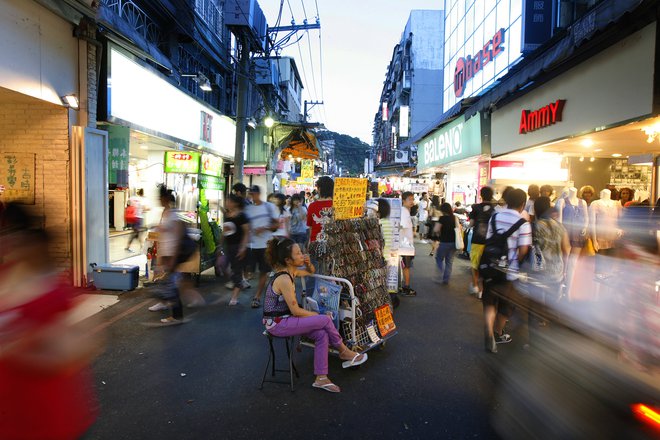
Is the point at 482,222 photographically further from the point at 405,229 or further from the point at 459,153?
the point at 459,153

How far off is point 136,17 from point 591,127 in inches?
459

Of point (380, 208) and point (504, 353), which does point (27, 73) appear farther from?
point (504, 353)

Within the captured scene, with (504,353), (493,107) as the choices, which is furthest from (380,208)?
(493,107)

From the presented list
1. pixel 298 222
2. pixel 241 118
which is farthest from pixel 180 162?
pixel 241 118

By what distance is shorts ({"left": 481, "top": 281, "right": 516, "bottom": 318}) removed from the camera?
492 cm

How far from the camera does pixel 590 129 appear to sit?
716 cm

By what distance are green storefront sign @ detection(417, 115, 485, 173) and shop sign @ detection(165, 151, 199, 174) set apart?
26.4 ft

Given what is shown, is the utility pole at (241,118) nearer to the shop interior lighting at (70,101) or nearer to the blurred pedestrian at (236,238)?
the shop interior lighting at (70,101)

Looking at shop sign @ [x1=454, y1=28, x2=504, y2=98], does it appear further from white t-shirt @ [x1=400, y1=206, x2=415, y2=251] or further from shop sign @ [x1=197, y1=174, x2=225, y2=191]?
shop sign @ [x1=197, y1=174, x2=225, y2=191]

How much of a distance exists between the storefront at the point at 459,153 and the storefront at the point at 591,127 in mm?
811

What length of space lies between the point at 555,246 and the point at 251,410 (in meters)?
4.12

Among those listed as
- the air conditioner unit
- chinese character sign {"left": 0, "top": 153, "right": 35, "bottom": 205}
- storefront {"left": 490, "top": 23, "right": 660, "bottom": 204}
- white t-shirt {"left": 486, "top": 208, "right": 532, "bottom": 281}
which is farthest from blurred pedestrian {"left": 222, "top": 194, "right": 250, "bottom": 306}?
the air conditioner unit

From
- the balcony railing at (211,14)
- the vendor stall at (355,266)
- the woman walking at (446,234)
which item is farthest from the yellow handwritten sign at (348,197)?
the balcony railing at (211,14)

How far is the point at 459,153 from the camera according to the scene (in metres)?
14.7
